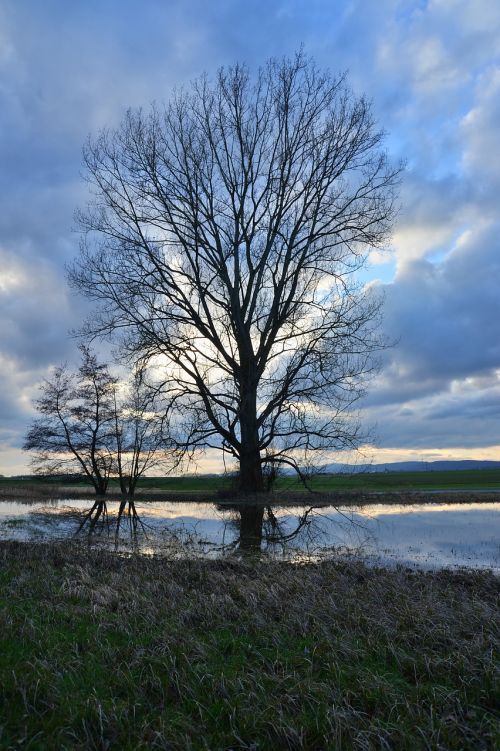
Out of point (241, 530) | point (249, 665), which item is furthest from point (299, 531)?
point (249, 665)

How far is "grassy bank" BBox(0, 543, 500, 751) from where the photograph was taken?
4203 millimetres

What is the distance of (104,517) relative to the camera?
23953 millimetres

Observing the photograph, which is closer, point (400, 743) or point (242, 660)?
point (400, 743)

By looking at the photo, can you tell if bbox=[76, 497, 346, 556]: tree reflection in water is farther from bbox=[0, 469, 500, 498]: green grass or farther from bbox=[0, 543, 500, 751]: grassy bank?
bbox=[0, 469, 500, 498]: green grass

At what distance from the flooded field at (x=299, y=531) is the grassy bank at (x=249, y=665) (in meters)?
4.48

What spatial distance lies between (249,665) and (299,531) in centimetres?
1305

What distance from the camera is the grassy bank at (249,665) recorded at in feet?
13.8

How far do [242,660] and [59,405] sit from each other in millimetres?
34910

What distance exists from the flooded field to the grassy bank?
448 cm

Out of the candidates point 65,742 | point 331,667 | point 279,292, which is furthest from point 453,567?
point 279,292

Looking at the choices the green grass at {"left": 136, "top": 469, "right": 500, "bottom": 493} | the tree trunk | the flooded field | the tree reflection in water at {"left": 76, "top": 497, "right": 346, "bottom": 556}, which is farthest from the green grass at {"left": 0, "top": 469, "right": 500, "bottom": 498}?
the flooded field

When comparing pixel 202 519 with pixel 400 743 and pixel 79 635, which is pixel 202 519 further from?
pixel 400 743

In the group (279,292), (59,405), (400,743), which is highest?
(279,292)

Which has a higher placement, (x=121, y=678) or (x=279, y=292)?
(x=279, y=292)
